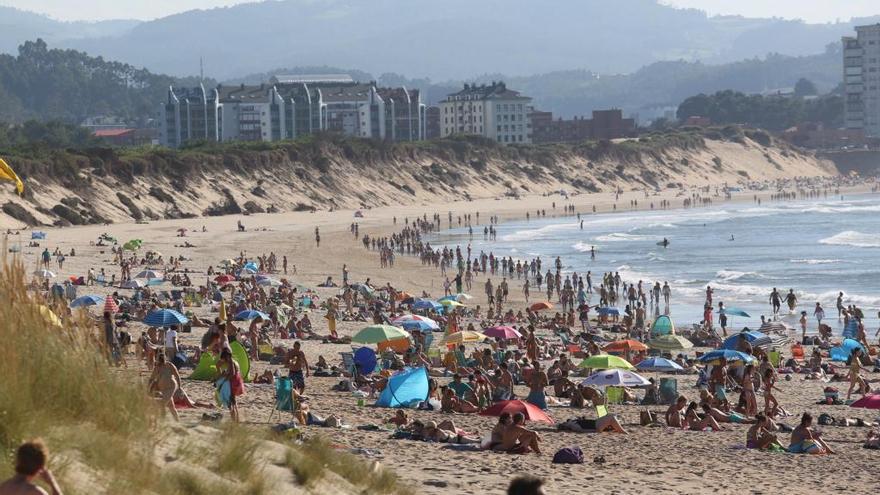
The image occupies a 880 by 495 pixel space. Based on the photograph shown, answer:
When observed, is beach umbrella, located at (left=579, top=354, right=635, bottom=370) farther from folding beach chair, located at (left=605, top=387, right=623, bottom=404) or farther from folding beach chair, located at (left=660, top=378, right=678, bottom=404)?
folding beach chair, located at (left=660, top=378, right=678, bottom=404)

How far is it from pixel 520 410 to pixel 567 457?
8.84ft

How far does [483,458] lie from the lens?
11688 millimetres

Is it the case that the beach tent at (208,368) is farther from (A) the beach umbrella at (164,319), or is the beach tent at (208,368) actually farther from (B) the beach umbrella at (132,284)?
(B) the beach umbrella at (132,284)

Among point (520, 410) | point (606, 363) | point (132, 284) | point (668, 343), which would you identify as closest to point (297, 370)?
point (520, 410)

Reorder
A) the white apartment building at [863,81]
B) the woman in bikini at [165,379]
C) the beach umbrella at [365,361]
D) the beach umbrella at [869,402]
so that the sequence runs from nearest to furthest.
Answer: the woman in bikini at [165,379] → the beach umbrella at [869,402] → the beach umbrella at [365,361] → the white apartment building at [863,81]

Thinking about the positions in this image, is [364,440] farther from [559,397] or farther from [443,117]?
[443,117]

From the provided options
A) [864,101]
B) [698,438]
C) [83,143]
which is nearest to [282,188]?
[83,143]

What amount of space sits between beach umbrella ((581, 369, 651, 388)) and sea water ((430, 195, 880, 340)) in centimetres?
1464

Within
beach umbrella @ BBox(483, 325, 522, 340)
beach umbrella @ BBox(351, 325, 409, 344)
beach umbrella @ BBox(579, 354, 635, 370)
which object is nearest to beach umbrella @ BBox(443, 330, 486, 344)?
beach umbrella @ BBox(351, 325, 409, 344)

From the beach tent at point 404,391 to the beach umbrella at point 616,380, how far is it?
8.52 ft

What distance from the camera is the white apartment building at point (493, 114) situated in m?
133

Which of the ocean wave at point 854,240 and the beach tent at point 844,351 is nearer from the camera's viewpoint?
the beach tent at point 844,351

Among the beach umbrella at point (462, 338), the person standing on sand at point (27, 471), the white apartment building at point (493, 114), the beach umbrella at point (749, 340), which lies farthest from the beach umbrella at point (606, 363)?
the white apartment building at point (493, 114)

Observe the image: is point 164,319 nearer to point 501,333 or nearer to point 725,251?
point 501,333
